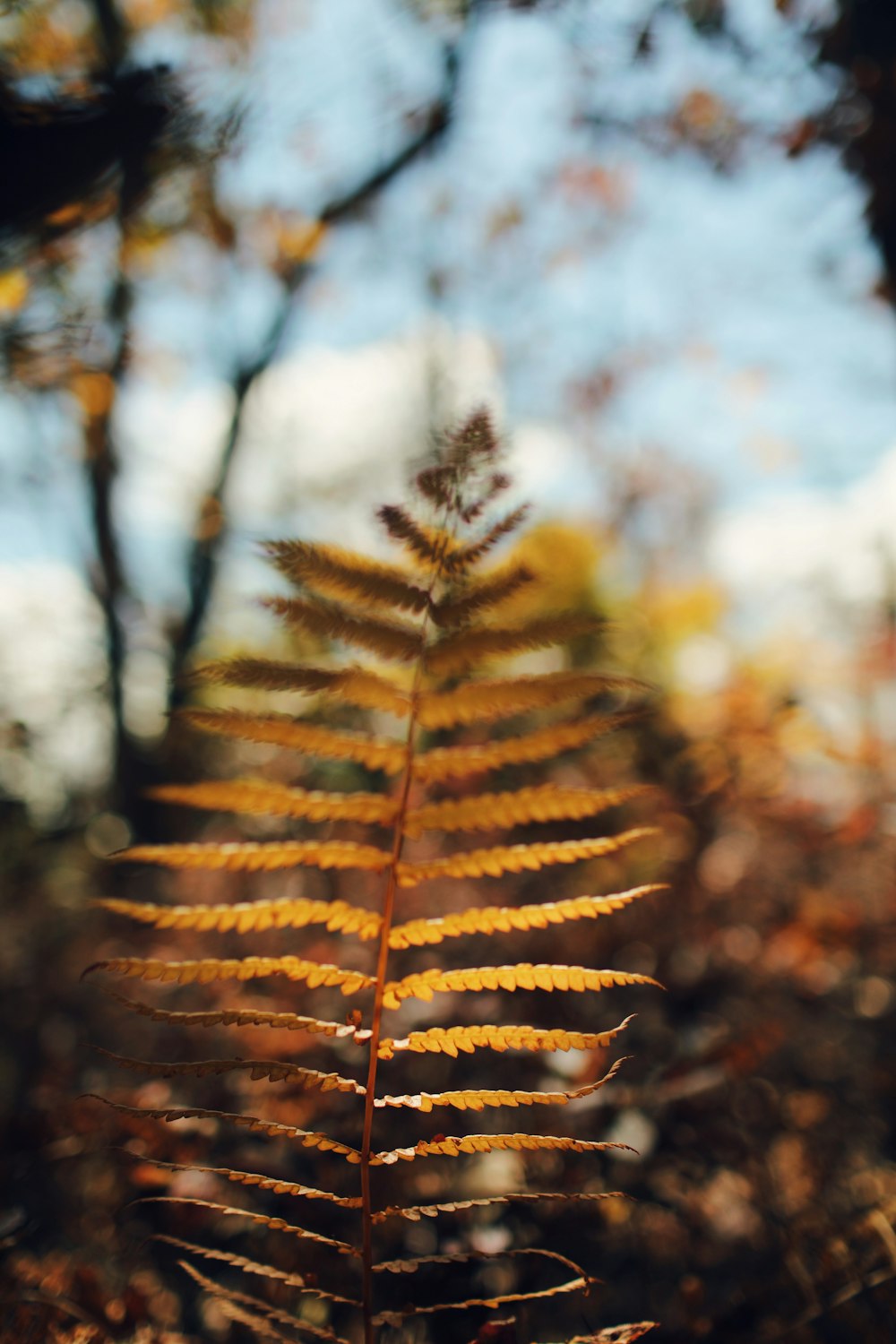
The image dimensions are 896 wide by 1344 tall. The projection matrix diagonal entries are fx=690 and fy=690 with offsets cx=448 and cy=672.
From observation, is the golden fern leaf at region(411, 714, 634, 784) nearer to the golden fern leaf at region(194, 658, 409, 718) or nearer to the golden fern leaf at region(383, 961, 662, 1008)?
the golden fern leaf at region(194, 658, 409, 718)

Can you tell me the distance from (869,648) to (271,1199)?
7.79 metres

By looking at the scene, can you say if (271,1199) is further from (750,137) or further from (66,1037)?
(750,137)

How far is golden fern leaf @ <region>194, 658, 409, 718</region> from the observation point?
1073 millimetres

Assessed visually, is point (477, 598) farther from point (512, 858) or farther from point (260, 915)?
point (260, 915)

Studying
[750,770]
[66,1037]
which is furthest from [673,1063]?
[66,1037]

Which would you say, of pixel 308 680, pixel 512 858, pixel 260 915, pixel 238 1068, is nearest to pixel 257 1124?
pixel 238 1068

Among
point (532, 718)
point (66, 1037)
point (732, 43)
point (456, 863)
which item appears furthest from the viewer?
point (532, 718)

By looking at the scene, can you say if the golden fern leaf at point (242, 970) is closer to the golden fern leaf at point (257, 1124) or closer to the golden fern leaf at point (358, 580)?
the golden fern leaf at point (257, 1124)

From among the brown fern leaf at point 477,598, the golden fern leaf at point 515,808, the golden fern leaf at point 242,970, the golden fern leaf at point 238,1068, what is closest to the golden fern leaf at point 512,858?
the golden fern leaf at point 515,808

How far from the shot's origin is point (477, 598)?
1.15 meters

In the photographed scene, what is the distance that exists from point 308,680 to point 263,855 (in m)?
0.28

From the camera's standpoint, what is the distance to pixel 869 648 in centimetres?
737

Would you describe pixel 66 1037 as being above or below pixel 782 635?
below

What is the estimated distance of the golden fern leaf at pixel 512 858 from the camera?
1.00 m
